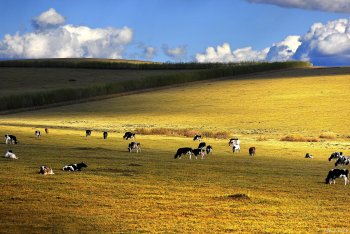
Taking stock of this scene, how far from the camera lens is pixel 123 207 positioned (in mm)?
21312

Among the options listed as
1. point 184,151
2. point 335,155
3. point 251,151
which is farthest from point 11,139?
point 335,155

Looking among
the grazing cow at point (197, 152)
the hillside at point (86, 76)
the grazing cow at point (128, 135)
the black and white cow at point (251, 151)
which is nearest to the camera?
the grazing cow at point (197, 152)

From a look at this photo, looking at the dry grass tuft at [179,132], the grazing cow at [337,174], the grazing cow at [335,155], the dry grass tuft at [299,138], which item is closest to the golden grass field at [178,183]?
the grazing cow at [337,174]

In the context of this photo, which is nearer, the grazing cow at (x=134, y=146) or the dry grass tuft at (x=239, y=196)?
the dry grass tuft at (x=239, y=196)

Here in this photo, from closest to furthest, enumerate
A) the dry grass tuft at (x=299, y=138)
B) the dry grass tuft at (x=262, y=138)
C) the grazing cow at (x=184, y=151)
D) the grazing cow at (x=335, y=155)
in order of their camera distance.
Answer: the grazing cow at (x=184, y=151)
the grazing cow at (x=335, y=155)
the dry grass tuft at (x=299, y=138)
the dry grass tuft at (x=262, y=138)

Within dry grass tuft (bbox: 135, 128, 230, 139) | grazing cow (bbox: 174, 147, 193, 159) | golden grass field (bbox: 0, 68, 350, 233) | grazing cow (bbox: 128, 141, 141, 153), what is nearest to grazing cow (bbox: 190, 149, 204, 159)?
grazing cow (bbox: 174, 147, 193, 159)

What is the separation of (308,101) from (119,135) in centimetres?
3615

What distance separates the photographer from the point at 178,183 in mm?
26703

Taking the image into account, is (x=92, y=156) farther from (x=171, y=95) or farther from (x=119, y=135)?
(x=171, y=95)

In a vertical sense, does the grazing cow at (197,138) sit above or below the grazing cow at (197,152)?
above

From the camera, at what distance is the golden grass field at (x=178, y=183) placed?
19.5m

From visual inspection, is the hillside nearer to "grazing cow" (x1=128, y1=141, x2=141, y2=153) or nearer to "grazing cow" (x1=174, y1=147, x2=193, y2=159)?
"grazing cow" (x1=128, y1=141, x2=141, y2=153)

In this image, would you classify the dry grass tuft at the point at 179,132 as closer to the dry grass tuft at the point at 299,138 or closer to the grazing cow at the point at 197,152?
the dry grass tuft at the point at 299,138

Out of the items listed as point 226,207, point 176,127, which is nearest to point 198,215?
point 226,207
